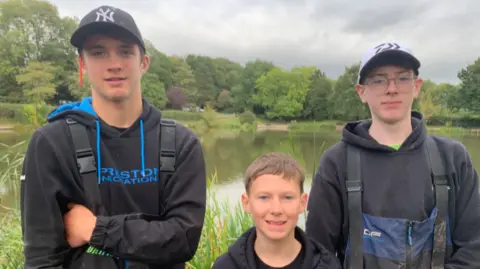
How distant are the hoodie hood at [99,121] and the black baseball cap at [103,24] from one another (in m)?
0.30

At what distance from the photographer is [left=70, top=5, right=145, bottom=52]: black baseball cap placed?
1.54m

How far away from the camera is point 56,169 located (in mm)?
1466

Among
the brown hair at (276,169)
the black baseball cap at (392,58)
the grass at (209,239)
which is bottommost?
the grass at (209,239)

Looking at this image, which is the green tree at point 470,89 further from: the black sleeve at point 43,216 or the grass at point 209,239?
the black sleeve at point 43,216

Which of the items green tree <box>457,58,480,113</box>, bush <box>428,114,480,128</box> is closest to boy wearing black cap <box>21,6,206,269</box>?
bush <box>428,114,480,128</box>

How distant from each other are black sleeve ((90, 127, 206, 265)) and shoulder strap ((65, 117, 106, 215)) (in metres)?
0.09

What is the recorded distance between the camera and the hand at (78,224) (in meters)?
1.43

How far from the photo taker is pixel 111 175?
5.14ft

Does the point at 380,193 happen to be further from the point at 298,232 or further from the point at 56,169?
the point at 56,169

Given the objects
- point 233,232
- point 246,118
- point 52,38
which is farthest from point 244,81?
point 233,232

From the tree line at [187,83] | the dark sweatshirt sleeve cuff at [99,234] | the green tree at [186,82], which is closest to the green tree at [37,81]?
the tree line at [187,83]

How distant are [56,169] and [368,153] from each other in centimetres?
154

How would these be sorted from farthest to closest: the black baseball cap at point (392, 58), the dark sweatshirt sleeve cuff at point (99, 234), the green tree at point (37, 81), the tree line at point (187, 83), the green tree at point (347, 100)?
the green tree at point (347, 100), the tree line at point (187, 83), the green tree at point (37, 81), the black baseball cap at point (392, 58), the dark sweatshirt sleeve cuff at point (99, 234)

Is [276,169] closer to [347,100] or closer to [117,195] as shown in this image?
[117,195]
